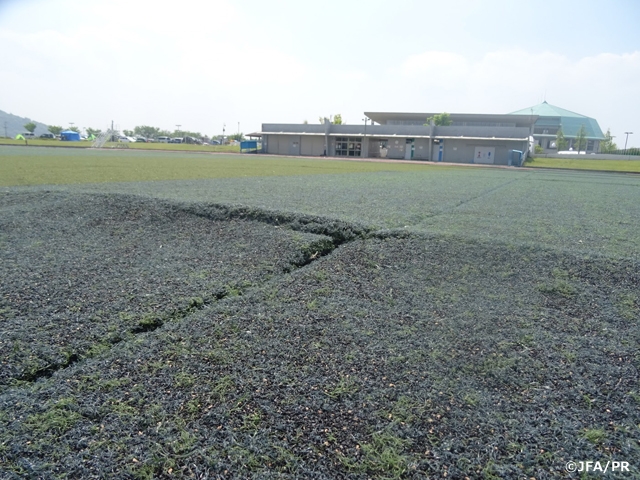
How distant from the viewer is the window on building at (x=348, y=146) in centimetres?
6097

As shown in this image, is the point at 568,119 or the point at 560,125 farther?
the point at 568,119

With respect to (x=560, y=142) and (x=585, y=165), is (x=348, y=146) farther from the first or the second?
(x=560, y=142)

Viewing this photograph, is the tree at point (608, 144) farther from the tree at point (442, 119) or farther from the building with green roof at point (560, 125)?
the tree at point (442, 119)

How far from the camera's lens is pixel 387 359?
3.38 meters

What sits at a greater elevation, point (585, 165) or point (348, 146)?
point (348, 146)

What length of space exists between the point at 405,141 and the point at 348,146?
304 inches

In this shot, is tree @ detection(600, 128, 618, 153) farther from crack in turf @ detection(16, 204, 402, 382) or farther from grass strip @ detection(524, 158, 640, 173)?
crack in turf @ detection(16, 204, 402, 382)

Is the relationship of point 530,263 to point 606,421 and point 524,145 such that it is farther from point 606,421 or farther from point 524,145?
point 524,145

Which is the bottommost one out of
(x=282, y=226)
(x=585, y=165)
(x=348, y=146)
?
(x=282, y=226)

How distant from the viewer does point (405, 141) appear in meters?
58.5

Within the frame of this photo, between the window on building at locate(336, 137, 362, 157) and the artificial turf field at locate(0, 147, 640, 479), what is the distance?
55.4m

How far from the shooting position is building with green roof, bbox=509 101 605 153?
113625mm

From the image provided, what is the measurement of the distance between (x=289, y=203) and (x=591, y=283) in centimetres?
592

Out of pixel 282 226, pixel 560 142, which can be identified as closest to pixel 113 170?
pixel 282 226
